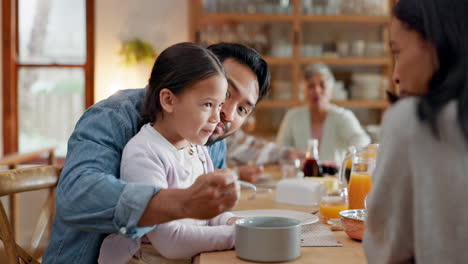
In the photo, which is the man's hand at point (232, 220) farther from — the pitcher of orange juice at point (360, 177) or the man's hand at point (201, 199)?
the pitcher of orange juice at point (360, 177)

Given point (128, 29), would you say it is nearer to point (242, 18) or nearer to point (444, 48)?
point (242, 18)

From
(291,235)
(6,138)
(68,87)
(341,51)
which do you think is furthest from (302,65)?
(291,235)

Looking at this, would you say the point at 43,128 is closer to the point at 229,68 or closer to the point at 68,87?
the point at 68,87

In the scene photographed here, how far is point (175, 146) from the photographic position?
4.05 feet

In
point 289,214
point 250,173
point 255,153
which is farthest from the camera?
point 255,153

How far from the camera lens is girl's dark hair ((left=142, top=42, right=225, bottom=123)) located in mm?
1174

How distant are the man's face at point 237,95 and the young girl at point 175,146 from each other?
0.97 feet

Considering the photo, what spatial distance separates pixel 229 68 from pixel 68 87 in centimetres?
462

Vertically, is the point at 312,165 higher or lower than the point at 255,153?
higher

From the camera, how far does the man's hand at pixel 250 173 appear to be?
2.23m

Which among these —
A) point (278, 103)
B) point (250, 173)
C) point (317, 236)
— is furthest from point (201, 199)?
point (278, 103)

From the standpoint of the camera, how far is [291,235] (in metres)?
0.99

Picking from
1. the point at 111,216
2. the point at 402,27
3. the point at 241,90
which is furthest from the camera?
the point at 241,90

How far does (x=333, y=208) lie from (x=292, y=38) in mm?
3800
